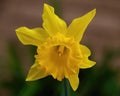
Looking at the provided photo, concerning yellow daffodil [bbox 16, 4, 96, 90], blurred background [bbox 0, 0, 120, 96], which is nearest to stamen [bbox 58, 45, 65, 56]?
yellow daffodil [bbox 16, 4, 96, 90]

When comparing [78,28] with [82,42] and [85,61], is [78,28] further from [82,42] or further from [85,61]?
[82,42]

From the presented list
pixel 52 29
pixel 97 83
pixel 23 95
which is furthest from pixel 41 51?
pixel 97 83

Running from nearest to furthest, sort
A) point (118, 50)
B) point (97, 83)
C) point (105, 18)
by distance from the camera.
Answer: point (97, 83) → point (118, 50) → point (105, 18)

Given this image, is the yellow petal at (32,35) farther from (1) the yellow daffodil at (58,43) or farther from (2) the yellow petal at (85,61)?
(2) the yellow petal at (85,61)

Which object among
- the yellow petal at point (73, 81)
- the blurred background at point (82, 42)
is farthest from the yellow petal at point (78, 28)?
the blurred background at point (82, 42)

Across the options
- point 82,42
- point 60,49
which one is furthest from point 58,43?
point 82,42

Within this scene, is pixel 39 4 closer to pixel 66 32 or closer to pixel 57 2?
pixel 57 2

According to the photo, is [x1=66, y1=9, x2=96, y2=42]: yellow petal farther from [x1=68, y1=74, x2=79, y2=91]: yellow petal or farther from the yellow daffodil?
[x1=68, y1=74, x2=79, y2=91]: yellow petal
